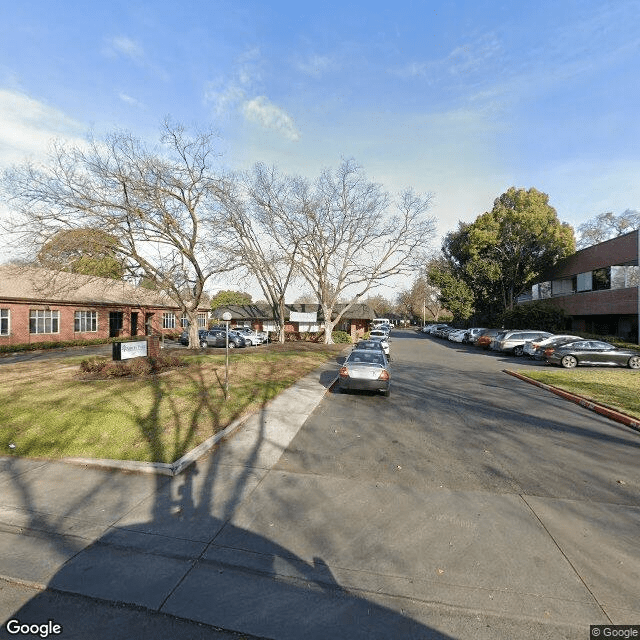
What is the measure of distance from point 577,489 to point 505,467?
1008 millimetres

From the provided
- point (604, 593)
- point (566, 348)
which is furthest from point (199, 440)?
point (566, 348)

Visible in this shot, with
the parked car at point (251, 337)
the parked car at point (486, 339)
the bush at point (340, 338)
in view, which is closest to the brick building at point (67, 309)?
the parked car at point (251, 337)

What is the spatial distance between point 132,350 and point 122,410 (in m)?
5.32

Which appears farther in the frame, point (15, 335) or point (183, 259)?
point (15, 335)

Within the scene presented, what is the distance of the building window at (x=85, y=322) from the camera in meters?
31.0

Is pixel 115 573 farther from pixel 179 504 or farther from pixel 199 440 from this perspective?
pixel 199 440

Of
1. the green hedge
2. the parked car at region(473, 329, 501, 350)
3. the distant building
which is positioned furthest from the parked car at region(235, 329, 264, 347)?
the distant building

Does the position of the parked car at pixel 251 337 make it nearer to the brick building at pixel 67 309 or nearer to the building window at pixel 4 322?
the brick building at pixel 67 309

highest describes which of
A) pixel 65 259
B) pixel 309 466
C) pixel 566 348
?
pixel 65 259

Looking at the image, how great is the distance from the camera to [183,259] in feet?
75.4

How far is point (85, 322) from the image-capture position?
1259 inches

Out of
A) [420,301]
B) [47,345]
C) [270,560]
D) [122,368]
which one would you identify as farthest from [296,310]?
[420,301]

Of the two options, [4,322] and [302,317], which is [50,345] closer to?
[4,322]

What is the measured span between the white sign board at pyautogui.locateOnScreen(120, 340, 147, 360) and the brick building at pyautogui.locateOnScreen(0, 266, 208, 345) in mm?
9253
